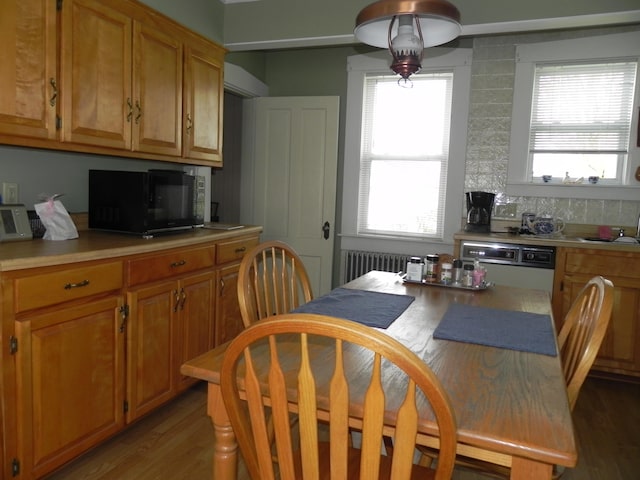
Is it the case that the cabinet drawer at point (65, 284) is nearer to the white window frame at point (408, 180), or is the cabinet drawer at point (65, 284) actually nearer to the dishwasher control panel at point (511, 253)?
the dishwasher control panel at point (511, 253)

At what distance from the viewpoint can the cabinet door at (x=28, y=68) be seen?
6.12ft

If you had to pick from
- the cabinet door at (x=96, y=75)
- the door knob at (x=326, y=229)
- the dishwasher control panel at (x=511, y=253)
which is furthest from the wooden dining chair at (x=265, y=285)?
the door knob at (x=326, y=229)

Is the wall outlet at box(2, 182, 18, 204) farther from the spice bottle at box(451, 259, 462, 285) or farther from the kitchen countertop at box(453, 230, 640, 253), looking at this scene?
the kitchen countertop at box(453, 230, 640, 253)

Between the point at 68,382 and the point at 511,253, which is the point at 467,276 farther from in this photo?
the point at 68,382

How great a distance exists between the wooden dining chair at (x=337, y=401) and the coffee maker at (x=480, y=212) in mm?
2665

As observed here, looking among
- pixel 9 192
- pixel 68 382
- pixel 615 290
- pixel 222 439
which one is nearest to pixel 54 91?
pixel 9 192

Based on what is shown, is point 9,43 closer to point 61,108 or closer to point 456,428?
point 61,108

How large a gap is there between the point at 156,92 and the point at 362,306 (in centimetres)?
174

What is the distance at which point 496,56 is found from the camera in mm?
3691

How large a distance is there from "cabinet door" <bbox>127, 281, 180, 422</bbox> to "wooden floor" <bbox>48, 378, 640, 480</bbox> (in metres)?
0.14

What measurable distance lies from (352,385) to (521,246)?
251 centimetres

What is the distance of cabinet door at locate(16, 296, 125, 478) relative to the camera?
1739mm

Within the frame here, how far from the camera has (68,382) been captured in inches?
74.4

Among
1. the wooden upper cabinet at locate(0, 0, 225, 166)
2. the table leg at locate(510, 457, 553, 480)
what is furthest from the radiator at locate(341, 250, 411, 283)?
the table leg at locate(510, 457, 553, 480)
